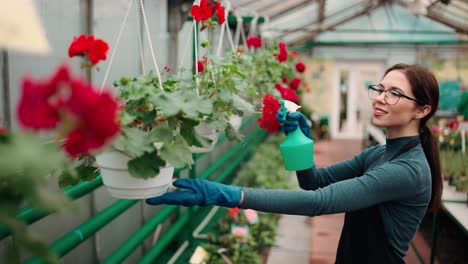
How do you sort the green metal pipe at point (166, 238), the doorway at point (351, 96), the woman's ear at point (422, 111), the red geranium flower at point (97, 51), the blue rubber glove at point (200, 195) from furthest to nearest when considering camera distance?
1. the doorway at point (351, 96)
2. the green metal pipe at point (166, 238)
3. the woman's ear at point (422, 111)
4. the blue rubber glove at point (200, 195)
5. the red geranium flower at point (97, 51)

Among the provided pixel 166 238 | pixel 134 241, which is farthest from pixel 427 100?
pixel 166 238

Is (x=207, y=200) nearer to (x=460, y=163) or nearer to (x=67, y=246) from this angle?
(x=67, y=246)

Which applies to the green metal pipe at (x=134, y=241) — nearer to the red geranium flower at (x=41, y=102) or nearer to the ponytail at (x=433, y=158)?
the ponytail at (x=433, y=158)

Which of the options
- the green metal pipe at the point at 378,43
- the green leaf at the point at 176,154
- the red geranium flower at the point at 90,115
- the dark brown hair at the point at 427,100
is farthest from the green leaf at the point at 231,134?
the green metal pipe at the point at 378,43

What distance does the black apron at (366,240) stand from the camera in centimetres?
139

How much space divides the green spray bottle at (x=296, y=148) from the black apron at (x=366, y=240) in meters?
0.27

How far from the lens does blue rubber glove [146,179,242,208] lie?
1095 millimetres

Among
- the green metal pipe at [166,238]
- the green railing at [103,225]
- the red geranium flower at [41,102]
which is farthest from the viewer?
the green metal pipe at [166,238]

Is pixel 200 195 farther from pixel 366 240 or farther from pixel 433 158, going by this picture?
pixel 433 158

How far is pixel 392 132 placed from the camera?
4.75ft

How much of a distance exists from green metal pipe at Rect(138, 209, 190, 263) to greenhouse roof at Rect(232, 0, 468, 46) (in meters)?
4.68

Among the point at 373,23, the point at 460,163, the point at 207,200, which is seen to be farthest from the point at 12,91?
the point at 373,23

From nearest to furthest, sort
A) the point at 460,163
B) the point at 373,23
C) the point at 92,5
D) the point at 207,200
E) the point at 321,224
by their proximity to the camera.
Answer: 1. the point at 207,200
2. the point at 92,5
3. the point at 460,163
4. the point at 321,224
5. the point at 373,23

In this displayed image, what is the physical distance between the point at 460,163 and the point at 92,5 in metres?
2.72
